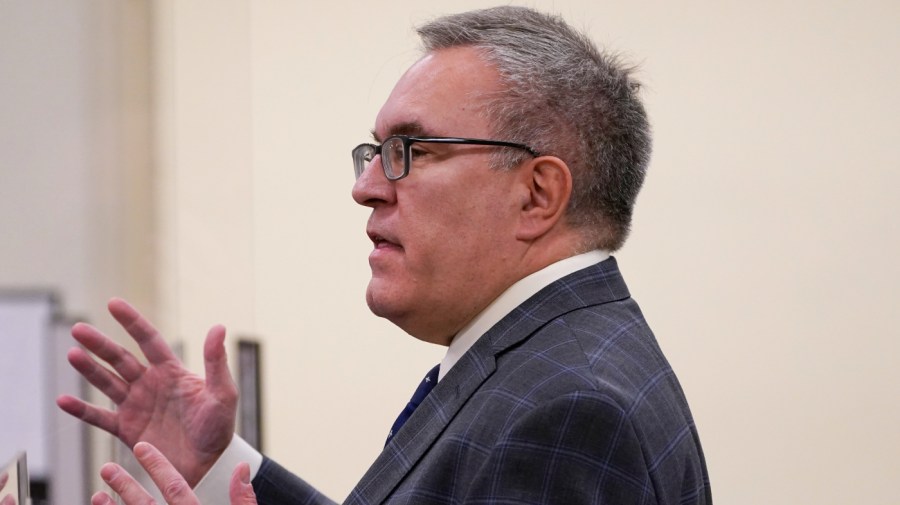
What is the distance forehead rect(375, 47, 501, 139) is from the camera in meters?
1.20

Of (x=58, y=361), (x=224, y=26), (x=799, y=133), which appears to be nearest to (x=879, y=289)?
(x=799, y=133)

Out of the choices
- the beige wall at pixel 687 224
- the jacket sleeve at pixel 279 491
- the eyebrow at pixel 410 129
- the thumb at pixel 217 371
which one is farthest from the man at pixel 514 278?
the beige wall at pixel 687 224

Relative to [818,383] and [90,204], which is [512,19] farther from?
[818,383]

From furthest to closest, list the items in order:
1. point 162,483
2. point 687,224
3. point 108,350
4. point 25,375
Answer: point 687,224, point 108,350, point 25,375, point 162,483

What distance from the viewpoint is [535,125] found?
1200mm

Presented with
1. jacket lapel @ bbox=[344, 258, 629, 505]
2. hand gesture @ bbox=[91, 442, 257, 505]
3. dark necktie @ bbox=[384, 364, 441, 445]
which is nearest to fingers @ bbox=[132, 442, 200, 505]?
hand gesture @ bbox=[91, 442, 257, 505]

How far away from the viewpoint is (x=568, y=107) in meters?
1.22

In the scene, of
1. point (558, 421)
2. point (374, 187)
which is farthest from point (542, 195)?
point (558, 421)

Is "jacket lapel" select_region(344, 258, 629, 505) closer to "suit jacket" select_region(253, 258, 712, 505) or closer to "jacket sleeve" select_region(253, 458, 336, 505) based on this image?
"suit jacket" select_region(253, 258, 712, 505)

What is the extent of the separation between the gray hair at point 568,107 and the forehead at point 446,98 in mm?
14

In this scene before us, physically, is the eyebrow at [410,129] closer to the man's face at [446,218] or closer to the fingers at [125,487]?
the man's face at [446,218]

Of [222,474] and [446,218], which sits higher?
[446,218]

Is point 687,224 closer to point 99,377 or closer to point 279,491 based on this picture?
point 279,491

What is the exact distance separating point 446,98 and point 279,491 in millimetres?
685
